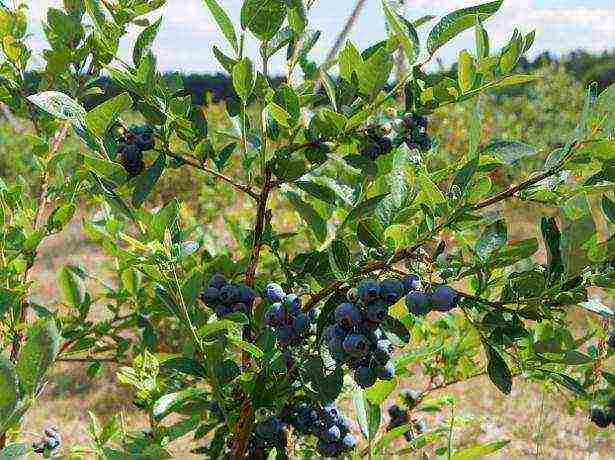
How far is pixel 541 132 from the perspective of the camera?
1266cm

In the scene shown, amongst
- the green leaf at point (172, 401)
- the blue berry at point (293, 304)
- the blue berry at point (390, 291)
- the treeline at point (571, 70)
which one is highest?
the blue berry at point (390, 291)

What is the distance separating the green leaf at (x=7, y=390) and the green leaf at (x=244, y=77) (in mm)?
423

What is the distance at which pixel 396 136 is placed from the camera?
1.01 metres

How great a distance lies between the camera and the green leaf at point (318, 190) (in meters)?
1.02

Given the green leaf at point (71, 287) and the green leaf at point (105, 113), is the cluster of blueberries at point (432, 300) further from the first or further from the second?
the green leaf at point (71, 287)

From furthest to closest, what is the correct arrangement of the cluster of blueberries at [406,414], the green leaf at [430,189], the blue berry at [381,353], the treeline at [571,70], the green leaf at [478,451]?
1. the treeline at [571,70]
2. the cluster of blueberries at [406,414]
3. the green leaf at [478,451]
4. the blue berry at [381,353]
5. the green leaf at [430,189]

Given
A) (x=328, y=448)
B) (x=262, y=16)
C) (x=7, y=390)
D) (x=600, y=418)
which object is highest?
(x=262, y=16)

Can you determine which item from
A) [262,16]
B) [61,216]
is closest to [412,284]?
[262,16]

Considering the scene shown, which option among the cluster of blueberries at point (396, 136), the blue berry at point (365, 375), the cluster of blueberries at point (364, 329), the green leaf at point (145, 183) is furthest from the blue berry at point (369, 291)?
the green leaf at point (145, 183)

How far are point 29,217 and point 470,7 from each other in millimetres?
995

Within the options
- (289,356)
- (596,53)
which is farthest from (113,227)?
(596,53)

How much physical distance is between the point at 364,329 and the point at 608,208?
0.33m

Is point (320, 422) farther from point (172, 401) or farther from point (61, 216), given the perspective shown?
point (61, 216)

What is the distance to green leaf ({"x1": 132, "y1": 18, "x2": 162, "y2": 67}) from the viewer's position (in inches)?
39.1
